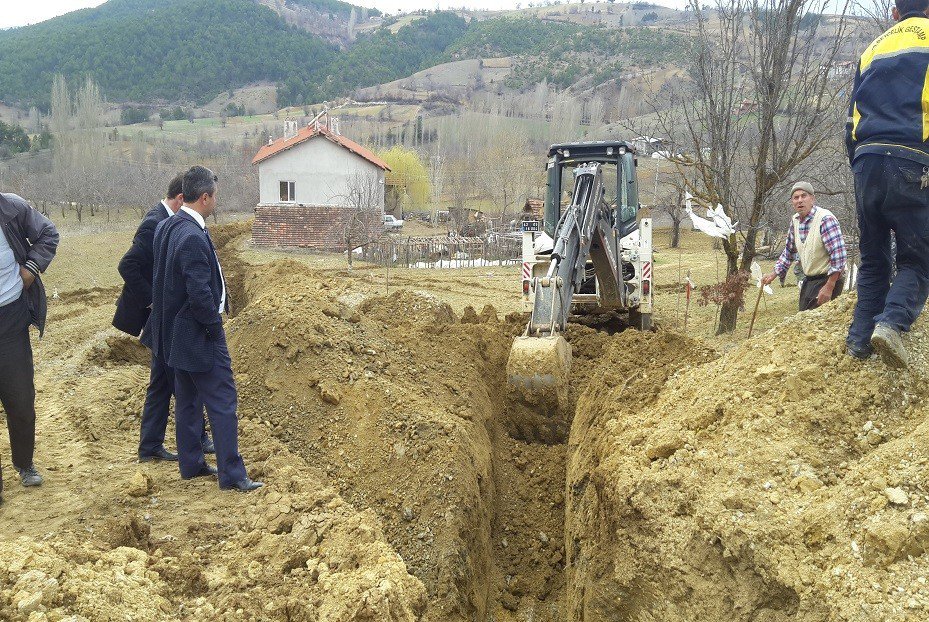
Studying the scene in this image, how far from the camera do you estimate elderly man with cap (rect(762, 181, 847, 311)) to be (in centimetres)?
631

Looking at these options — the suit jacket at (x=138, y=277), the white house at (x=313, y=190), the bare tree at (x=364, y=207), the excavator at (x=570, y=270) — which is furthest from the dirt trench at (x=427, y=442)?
the white house at (x=313, y=190)

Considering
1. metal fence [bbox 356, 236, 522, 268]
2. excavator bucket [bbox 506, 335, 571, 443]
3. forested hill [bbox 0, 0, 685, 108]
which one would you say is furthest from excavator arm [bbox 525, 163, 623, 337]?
forested hill [bbox 0, 0, 685, 108]

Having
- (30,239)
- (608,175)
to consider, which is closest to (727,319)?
(608,175)

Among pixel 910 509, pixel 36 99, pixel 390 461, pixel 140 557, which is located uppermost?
pixel 36 99

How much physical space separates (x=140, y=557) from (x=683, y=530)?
2.60 metres

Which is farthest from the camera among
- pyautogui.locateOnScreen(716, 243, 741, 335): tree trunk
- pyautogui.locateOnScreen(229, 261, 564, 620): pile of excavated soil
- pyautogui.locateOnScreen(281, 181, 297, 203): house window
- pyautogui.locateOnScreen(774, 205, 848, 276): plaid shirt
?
pyautogui.locateOnScreen(281, 181, 297, 203): house window

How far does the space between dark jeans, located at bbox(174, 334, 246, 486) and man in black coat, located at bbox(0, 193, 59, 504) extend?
0.93m

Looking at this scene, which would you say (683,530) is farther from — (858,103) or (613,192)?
(613,192)

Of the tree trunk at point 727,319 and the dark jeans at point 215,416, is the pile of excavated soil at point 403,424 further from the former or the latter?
the tree trunk at point 727,319

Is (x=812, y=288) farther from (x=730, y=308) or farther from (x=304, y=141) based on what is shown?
(x=304, y=141)

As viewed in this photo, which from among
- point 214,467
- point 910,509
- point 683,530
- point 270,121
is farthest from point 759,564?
point 270,121

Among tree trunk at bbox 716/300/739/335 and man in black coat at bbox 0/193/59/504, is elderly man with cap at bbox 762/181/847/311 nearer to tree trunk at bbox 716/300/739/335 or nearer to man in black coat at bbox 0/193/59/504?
tree trunk at bbox 716/300/739/335

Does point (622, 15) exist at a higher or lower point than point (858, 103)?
higher

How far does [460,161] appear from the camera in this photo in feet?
200
